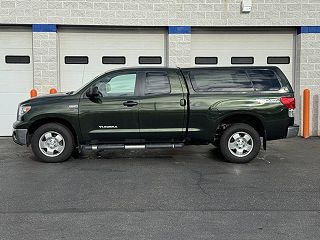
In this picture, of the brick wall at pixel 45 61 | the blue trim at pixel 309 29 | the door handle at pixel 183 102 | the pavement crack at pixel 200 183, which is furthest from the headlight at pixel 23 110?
the blue trim at pixel 309 29

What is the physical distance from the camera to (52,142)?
8.47m

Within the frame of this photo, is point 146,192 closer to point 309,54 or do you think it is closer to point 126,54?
point 126,54

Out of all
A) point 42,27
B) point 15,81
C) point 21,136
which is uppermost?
point 42,27

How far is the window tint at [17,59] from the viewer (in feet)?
40.7

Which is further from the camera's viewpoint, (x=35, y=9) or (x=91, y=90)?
(x=35, y=9)

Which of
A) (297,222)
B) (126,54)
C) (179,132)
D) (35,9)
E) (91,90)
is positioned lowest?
(297,222)

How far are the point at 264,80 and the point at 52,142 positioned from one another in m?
4.37

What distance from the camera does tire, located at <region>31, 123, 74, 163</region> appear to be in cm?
840

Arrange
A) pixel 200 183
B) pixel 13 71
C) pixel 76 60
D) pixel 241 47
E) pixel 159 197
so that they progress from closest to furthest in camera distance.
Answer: pixel 159 197
pixel 200 183
pixel 13 71
pixel 76 60
pixel 241 47

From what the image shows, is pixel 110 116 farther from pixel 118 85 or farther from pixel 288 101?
pixel 288 101

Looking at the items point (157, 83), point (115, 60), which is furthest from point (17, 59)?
point (157, 83)

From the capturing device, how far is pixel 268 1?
12523 millimetres

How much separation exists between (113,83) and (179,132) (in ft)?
5.34

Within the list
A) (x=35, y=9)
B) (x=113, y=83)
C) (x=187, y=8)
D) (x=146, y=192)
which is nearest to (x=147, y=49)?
(x=187, y=8)
